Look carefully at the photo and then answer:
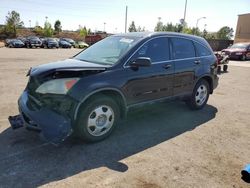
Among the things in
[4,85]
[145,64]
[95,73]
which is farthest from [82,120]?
[4,85]

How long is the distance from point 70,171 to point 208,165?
6.33 ft

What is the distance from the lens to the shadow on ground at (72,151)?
332cm

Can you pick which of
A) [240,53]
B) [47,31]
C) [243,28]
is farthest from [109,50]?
[47,31]

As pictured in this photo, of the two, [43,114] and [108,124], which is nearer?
[43,114]

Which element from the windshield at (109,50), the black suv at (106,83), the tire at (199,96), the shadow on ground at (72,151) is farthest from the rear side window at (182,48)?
the shadow on ground at (72,151)

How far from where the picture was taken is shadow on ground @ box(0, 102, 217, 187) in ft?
10.9

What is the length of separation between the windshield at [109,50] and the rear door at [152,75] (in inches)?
9.6

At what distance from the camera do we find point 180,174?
3.46 metres

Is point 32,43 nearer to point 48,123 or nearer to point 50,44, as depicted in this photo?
point 50,44

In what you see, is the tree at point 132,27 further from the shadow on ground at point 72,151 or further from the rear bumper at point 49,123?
the rear bumper at point 49,123

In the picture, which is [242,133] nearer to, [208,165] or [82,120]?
[208,165]

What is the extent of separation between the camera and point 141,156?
390cm

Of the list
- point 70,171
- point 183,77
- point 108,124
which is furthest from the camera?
point 183,77

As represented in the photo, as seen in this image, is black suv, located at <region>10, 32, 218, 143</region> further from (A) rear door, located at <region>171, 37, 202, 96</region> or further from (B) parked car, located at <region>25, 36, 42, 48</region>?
(B) parked car, located at <region>25, 36, 42, 48</region>
